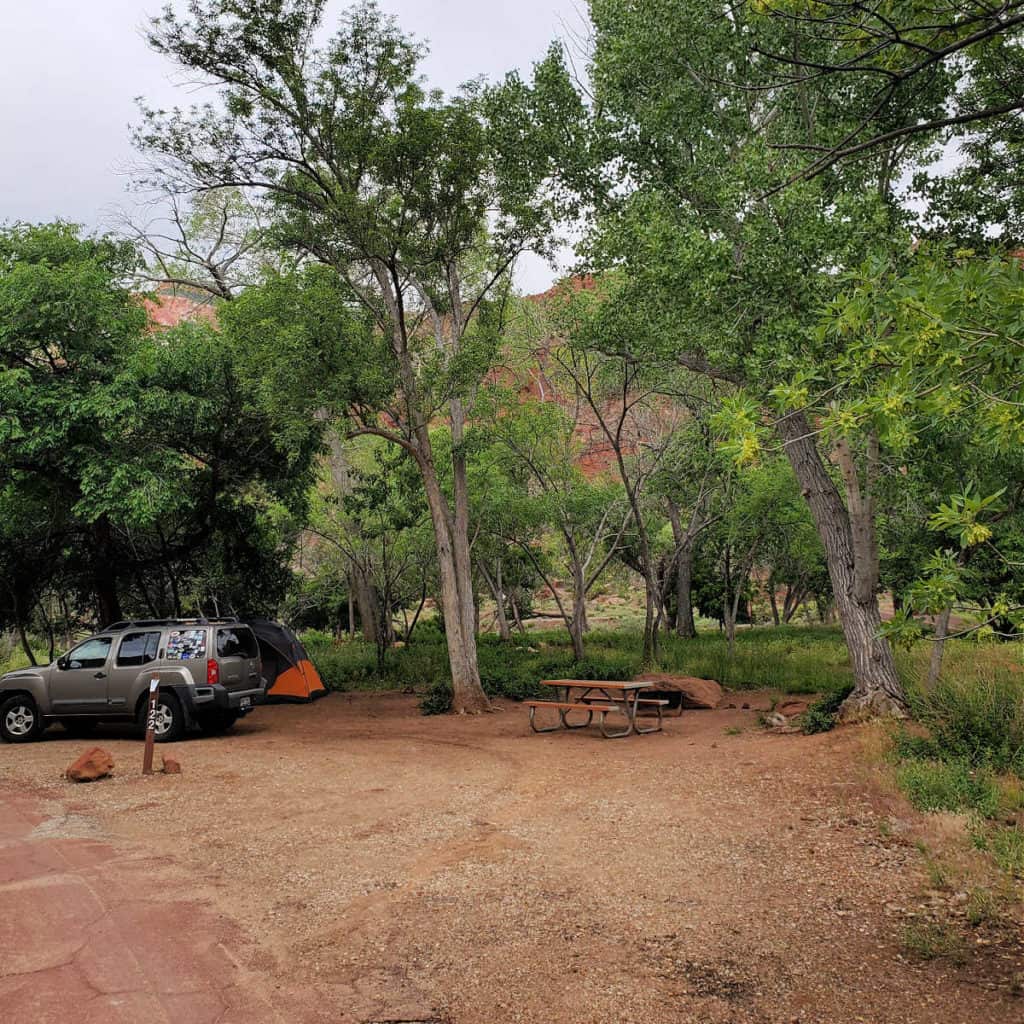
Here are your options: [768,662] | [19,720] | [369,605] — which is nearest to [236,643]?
[19,720]

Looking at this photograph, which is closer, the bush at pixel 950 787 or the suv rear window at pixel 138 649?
the bush at pixel 950 787

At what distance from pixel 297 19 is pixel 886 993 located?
631 inches

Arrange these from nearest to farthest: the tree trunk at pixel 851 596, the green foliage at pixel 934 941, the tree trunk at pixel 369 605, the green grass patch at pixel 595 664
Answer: the green foliage at pixel 934 941, the tree trunk at pixel 851 596, the green grass patch at pixel 595 664, the tree trunk at pixel 369 605

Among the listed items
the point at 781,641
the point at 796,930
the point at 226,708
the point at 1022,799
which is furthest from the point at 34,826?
the point at 781,641

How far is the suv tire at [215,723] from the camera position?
13.8 metres

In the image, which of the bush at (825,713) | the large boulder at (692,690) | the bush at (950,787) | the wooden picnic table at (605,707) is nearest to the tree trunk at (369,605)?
the large boulder at (692,690)

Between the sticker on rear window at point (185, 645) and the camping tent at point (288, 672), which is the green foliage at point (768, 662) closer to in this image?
the camping tent at point (288, 672)

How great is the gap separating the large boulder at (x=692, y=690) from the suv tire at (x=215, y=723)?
721 centimetres

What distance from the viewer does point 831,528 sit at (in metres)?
12.3

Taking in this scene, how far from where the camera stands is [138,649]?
13328 millimetres

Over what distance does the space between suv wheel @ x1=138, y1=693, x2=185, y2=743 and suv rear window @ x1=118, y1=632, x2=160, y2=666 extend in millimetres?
619

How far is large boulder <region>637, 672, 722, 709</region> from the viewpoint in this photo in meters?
16.0

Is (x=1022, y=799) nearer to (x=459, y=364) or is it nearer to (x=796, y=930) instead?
(x=796, y=930)

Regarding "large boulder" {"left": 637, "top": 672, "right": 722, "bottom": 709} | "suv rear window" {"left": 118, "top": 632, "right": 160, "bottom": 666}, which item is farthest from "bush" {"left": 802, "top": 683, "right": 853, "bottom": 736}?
"suv rear window" {"left": 118, "top": 632, "right": 160, "bottom": 666}
